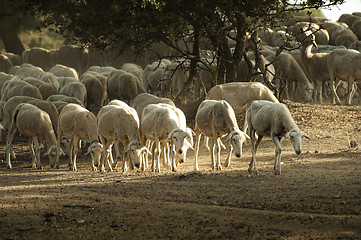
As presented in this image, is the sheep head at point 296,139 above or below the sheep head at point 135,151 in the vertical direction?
above

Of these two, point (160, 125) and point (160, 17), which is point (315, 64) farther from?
point (160, 125)

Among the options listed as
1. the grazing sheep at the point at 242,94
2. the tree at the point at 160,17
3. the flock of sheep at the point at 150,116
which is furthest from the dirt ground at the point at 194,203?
the tree at the point at 160,17

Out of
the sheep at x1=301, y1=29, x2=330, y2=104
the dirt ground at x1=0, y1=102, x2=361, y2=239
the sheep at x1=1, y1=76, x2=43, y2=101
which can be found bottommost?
the dirt ground at x1=0, y1=102, x2=361, y2=239

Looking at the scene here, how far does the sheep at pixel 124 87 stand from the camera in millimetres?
24672

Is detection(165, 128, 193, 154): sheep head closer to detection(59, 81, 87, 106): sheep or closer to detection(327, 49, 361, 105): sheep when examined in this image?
detection(59, 81, 87, 106): sheep

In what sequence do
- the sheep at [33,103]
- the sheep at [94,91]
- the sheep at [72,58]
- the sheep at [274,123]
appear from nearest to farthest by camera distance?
1. the sheep at [274,123]
2. the sheep at [33,103]
3. the sheep at [94,91]
4. the sheep at [72,58]

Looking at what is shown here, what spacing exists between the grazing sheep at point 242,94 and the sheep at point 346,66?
665cm

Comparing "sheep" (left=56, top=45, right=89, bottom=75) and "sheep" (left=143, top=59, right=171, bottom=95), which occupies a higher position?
"sheep" (left=56, top=45, right=89, bottom=75)

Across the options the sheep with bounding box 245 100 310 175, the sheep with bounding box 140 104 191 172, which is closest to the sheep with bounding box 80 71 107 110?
the sheep with bounding box 140 104 191 172

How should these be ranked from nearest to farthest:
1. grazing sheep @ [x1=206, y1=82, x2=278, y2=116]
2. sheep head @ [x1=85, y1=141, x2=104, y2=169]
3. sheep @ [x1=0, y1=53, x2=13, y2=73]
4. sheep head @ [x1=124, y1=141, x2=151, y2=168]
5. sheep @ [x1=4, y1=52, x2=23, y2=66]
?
sheep head @ [x1=124, y1=141, x2=151, y2=168], sheep head @ [x1=85, y1=141, x2=104, y2=169], grazing sheep @ [x1=206, y1=82, x2=278, y2=116], sheep @ [x1=0, y1=53, x2=13, y2=73], sheep @ [x1=4, y1=52, x2=23, y2=66]

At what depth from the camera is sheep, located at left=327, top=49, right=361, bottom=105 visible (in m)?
21.8

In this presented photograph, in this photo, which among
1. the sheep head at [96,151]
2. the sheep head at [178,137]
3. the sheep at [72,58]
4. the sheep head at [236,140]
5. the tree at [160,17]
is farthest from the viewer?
the sheep at [72,58]

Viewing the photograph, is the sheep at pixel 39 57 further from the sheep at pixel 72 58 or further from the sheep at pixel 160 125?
the sheep at pixel 160 125

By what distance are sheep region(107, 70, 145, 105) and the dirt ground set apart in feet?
39.8
